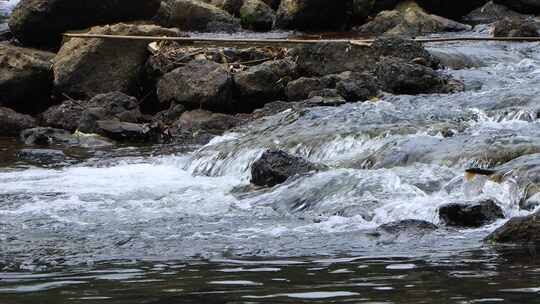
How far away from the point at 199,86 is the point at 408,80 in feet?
10.2

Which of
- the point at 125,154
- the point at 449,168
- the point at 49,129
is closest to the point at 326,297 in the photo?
the point at 449,168

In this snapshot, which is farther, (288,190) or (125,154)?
(125,154)

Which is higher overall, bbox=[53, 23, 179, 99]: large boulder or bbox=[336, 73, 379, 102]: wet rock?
bbox=[53, 23, 179, 99]: large boulder

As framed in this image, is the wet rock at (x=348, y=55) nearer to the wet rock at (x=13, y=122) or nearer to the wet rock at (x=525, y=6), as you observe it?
the wet rock at (x=13, y=122)

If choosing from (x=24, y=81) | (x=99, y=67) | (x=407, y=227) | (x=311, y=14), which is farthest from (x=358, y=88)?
(x=311, y=14)

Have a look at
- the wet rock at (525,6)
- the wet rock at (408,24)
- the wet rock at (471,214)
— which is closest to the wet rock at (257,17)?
the wet rock at (408,24)

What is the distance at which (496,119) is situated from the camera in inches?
404

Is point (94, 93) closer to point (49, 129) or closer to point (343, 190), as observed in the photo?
point (49, 129)

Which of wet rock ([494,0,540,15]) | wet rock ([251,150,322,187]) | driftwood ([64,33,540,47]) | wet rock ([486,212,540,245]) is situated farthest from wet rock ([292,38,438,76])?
wet rock ([494,0,540,15])

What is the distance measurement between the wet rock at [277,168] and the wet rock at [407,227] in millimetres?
2298

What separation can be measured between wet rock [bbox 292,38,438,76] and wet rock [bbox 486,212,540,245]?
8630mm

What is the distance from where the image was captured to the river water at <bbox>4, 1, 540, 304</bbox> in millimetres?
4453

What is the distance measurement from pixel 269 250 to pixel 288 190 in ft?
7.29

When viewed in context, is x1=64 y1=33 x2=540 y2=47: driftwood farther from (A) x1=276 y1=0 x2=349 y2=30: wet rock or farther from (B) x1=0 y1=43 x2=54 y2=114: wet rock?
(A) x1=276 y1=0 x2=349 y2=30: wet rock
